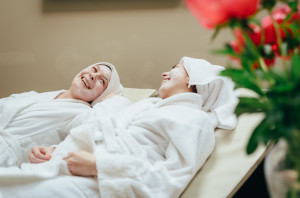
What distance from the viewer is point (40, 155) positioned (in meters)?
1.46

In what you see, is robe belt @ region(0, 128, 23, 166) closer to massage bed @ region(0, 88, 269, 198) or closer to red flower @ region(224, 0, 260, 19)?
massage bed @ region(0, 88, 269, 198)

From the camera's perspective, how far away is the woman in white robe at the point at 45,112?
64.1 inches

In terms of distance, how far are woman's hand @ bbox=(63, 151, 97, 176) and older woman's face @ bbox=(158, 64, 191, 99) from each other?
1.90 ft

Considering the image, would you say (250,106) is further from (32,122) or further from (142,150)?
(32,122)

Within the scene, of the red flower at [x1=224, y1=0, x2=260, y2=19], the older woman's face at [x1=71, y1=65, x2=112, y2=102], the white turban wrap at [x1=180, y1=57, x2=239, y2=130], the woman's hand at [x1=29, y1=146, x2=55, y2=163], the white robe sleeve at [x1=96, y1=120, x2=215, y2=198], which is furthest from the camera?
the older woman's face at [x1=71, y1=65, x2=112, y2=102]

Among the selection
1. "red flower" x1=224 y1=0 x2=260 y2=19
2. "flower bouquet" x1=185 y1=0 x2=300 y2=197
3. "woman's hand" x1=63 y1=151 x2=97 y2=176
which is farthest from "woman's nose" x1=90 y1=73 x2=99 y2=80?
"red flower" x1=224 y1=0 x2=260 y2=19

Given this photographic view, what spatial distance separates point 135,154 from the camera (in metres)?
1.26

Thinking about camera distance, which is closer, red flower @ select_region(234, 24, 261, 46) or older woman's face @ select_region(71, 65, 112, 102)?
red flower @ select_region(234, 24, 261, 46)

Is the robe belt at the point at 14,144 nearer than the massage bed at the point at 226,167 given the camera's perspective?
No

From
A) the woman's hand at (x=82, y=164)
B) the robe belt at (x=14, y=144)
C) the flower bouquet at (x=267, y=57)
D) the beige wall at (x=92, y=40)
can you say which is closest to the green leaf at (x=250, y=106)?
the flower bouquet at (x=267, y=57)

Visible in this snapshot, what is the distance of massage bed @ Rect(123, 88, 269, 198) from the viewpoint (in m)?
1.21

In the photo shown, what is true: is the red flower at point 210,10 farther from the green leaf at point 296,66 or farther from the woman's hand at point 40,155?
the woman's hand at point 40,155

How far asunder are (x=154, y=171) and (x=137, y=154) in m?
0.13

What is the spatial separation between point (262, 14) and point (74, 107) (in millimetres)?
1207
